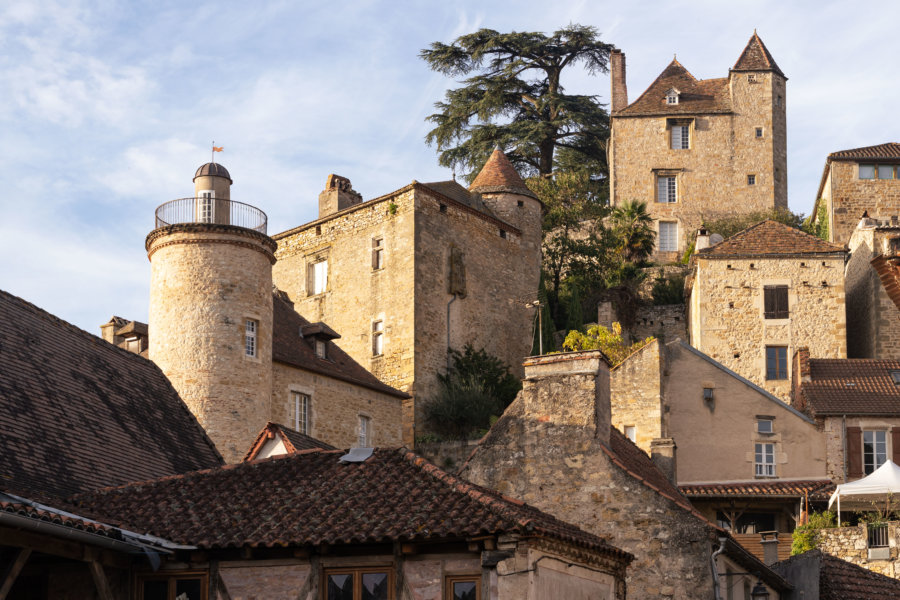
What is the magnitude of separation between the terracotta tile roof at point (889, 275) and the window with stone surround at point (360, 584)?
104ft

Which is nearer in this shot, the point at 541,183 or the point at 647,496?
the point at 647,496

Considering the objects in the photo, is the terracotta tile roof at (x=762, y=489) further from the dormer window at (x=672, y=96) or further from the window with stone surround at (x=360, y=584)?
the dormer window at (x=672, y=96)

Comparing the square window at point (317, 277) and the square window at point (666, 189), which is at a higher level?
the square window at point (666, 189)

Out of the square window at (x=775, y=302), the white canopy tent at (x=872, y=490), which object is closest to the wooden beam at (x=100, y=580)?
the white canopy tent at (x=872, y=490)

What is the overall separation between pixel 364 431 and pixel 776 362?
46.9 ft

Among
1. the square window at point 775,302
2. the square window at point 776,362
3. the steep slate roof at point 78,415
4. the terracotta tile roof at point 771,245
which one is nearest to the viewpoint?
the steep slate roof at point 78,415

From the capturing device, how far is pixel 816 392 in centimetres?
3647

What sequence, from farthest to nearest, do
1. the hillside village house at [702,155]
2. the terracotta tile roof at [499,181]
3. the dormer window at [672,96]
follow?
Result: the dormer window at [672,96]
the hillside village house at [702,155]
the terracotta tile roof at [499,181]

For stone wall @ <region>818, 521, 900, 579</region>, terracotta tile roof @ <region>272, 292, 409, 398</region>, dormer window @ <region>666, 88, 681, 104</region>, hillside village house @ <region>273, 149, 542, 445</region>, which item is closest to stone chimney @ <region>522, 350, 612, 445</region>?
stone wall @ <region>818, 521, 900, 579</region>

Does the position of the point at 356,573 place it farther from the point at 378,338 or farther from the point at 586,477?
the point at 378,338

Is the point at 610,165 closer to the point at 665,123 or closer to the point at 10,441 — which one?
the point at 665,123

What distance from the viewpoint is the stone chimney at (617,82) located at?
60844mm

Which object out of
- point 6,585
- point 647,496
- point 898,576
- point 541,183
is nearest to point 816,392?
point 898,576

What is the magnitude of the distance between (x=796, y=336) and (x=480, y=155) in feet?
69.6
